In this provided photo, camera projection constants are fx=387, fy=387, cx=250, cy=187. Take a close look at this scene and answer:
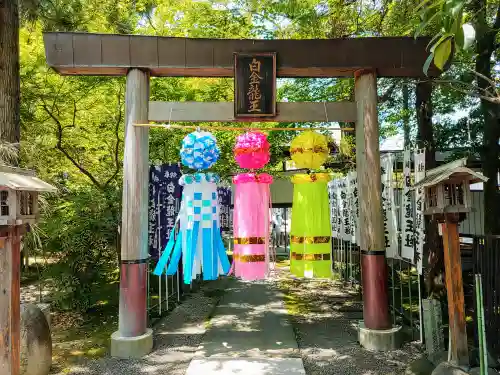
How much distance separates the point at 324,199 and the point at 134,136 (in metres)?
3.13

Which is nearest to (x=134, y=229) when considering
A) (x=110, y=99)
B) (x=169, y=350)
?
(x=169, y=350)

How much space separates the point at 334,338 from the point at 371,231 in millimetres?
2052

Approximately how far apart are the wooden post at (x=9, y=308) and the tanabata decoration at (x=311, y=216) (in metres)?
3.77

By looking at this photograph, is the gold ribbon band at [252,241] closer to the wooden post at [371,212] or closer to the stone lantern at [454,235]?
the wooden post at [371,212]

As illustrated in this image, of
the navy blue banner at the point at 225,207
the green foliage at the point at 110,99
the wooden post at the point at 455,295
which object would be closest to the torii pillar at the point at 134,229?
the green foliage at the point at 110,99

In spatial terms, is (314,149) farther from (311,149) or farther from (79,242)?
(79,242)

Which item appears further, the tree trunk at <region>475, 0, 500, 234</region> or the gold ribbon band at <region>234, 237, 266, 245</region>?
the tree trunk at <region>475, 0, 500, 234</region>

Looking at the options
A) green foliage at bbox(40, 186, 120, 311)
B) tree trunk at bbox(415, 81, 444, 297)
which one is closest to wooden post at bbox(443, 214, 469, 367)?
tree trunk at bbox(415, 81, 444, 297)

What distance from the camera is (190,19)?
10539 mm

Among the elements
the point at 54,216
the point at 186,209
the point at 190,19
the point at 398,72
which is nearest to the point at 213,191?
the point at 186,209

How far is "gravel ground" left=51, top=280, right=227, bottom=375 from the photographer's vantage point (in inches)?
211

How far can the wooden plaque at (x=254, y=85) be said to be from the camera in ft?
19.7

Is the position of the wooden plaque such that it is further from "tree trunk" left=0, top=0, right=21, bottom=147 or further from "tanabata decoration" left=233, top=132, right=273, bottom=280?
"tree trunk" left=0, top=0, right=21, bottom=147

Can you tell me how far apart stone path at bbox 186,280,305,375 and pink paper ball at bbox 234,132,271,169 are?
9.55 ft
